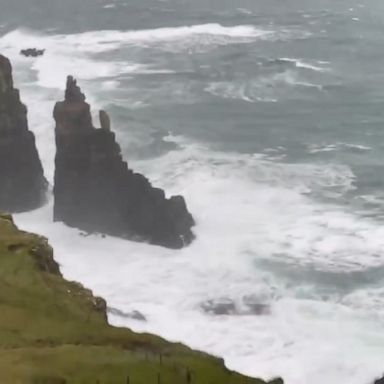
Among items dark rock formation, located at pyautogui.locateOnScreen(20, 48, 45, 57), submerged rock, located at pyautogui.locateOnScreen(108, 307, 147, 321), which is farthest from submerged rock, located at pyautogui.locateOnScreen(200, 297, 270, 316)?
dark rock formation, located at pyautogui.locateOnScreen(20, 48, 45, 57)

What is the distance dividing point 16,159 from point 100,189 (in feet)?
23.3

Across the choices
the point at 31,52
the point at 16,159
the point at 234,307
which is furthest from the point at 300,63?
the point at 234,307

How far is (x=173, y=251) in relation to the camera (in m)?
56.0

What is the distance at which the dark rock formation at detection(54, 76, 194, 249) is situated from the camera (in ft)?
190

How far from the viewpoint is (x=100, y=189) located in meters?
60.3

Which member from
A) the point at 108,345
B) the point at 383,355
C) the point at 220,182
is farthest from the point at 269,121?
the point at 108,345

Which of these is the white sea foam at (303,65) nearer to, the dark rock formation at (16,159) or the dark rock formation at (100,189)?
the dark rock formation at (16,159)

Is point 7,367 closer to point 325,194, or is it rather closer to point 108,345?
point 108,345

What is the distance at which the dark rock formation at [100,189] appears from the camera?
2286 inches

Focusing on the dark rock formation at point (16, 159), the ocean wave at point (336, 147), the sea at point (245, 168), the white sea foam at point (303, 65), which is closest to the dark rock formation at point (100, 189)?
the sea at point (245, 168)

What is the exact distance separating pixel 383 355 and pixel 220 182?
2562 centimetres

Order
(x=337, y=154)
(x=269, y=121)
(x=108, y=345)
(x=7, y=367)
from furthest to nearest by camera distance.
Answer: (x=269, y=121), (x=337, y=154), (x=108, y=345), (x=7, y=367)

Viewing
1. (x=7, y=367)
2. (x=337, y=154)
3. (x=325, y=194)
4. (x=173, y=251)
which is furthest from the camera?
(x=337, y=154)

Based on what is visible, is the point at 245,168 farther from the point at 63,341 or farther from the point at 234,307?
the point at 63,341
